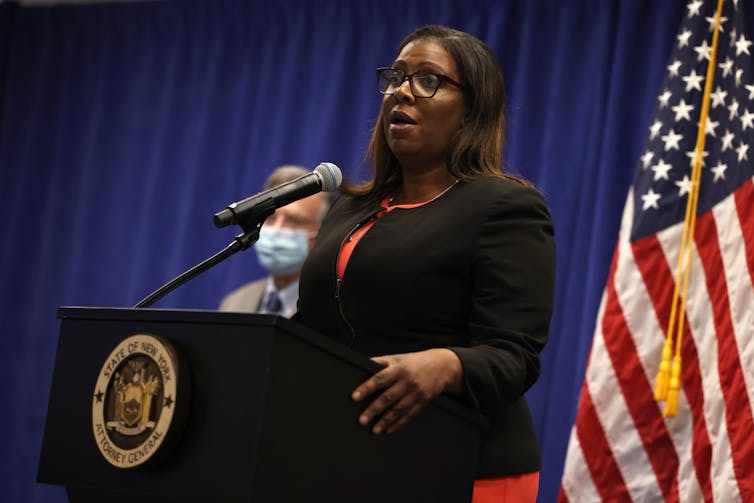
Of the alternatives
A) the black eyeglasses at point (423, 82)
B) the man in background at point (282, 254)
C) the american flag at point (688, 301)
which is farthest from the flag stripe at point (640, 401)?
the black eyeglasses at point (423, 82)

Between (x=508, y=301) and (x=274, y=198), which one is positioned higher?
(x=274, y=198)

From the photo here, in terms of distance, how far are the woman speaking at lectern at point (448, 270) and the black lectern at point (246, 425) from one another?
→ 0.20ft

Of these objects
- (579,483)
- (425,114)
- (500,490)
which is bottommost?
(579,483)

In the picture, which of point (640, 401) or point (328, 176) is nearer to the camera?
point (328, 176)

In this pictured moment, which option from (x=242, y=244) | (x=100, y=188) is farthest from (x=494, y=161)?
(x=100, y=188)

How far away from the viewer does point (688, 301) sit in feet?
11.3

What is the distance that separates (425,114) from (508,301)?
0.43 metres

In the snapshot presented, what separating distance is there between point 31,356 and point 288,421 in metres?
4.79

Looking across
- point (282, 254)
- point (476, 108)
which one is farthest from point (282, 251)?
point (476, 108)

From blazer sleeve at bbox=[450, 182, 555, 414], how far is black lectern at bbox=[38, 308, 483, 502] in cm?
8

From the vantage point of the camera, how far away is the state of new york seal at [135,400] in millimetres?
1363

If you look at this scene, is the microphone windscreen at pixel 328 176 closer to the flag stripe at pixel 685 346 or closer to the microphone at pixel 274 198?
the microphone at pixel 274 198

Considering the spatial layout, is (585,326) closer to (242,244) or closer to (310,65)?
(310,65)

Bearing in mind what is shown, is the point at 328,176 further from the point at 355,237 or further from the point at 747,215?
the point at 747,215
